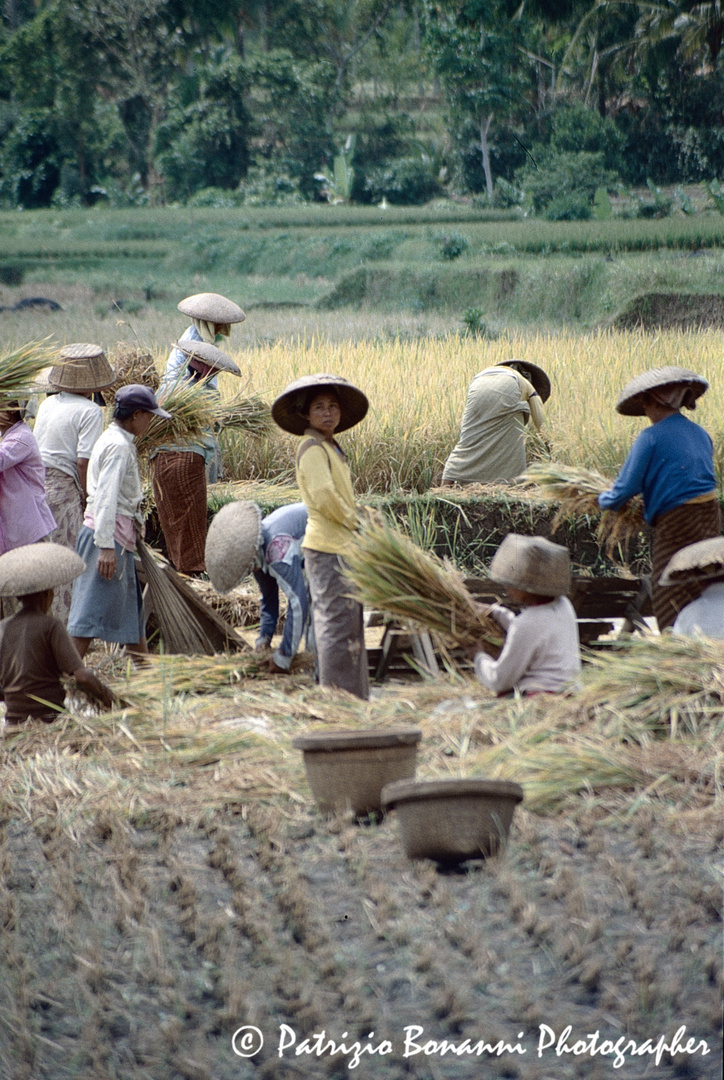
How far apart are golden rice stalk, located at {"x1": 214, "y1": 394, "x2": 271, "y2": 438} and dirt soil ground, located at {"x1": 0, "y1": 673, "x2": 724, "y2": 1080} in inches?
112

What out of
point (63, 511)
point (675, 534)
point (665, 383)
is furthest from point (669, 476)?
point (63, 511)

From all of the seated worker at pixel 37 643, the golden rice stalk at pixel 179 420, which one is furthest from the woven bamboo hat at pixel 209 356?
the seated worker at pixel 37 643

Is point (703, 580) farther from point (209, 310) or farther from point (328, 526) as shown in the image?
point (209, 310)

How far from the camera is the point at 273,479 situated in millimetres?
7488

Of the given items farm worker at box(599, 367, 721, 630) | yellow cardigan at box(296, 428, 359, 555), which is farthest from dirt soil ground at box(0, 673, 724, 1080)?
farm worker at box(599, 367, 721, 630)

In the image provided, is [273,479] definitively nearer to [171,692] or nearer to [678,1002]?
[171,692]

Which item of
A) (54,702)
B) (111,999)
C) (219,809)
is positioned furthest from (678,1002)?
(54,702)

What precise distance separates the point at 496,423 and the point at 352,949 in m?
4.23

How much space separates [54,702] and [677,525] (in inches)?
86.1

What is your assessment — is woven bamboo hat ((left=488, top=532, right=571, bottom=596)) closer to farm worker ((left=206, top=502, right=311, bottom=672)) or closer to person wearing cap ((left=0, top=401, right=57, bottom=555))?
farm worker ((left=206, top=502, right=311, bottom=672))

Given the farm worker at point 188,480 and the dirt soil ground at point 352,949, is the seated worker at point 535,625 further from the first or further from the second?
the farm worker at point 188,480

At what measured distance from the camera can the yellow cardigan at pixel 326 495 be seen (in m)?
4.11

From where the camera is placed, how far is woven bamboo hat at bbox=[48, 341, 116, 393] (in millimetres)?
4883

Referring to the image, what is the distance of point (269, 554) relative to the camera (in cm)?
467
